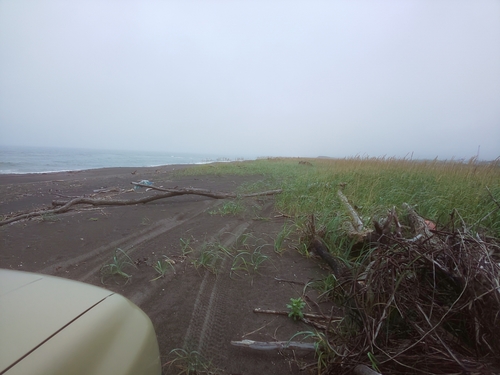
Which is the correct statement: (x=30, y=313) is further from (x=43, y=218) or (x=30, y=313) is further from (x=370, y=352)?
(x=43, y=218)

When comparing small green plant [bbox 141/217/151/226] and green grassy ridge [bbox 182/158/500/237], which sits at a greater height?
green grassy ridge [bbox 182/158/500/237]

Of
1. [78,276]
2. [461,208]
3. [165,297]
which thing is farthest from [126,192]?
[461,208]

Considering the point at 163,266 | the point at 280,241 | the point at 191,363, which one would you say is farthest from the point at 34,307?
the point at 280,241

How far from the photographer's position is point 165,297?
84.0 inches

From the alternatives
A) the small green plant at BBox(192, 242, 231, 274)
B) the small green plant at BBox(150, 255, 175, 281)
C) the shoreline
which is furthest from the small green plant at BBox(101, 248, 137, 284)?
the shoreline

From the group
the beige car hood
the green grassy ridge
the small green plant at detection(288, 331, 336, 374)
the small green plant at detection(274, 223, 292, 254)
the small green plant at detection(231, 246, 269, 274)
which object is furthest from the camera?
the green grassy ridge

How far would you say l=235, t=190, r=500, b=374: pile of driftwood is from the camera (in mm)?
1180

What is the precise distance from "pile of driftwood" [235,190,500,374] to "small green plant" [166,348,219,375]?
69 cm

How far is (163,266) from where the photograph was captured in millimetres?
2590

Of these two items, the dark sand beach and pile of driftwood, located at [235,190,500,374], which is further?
the dark sand beach

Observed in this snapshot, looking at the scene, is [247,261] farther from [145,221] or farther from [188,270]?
[145,221]

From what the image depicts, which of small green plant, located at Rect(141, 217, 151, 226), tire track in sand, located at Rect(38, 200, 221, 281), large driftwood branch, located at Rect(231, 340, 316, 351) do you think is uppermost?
small green plant, located at Rect(141, 217, 151, 226)

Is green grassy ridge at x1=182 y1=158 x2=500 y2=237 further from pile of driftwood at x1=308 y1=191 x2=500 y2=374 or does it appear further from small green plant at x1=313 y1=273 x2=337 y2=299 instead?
pile of driftwood at x1=308 y1=191 x2=500 y2=374

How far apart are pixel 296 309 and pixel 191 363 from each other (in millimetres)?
881
